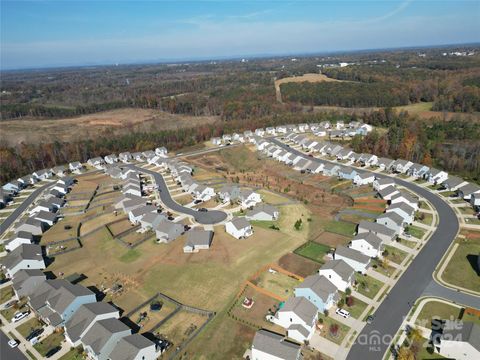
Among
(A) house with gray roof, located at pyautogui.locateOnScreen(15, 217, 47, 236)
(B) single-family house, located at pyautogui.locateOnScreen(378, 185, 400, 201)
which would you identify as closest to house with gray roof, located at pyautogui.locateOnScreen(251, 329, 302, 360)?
(B) single-family house, located at pyautogui.locateOnScreen(378, 185, 400, 201)

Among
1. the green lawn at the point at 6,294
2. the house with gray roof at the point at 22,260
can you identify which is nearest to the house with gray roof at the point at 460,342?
the green lawn at the point at 6,294

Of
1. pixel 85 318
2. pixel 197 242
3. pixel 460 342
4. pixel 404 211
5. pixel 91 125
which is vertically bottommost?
pixel 197 242

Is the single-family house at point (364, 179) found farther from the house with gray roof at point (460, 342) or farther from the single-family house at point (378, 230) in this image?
the house with gray roof at point (460, 342)

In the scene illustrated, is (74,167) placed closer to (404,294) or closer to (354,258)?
(354,258)

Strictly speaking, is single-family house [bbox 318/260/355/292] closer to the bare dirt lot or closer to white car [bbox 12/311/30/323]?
white car [bbox 12/311/30/323]

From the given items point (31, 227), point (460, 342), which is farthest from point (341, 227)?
point (31, 227)
